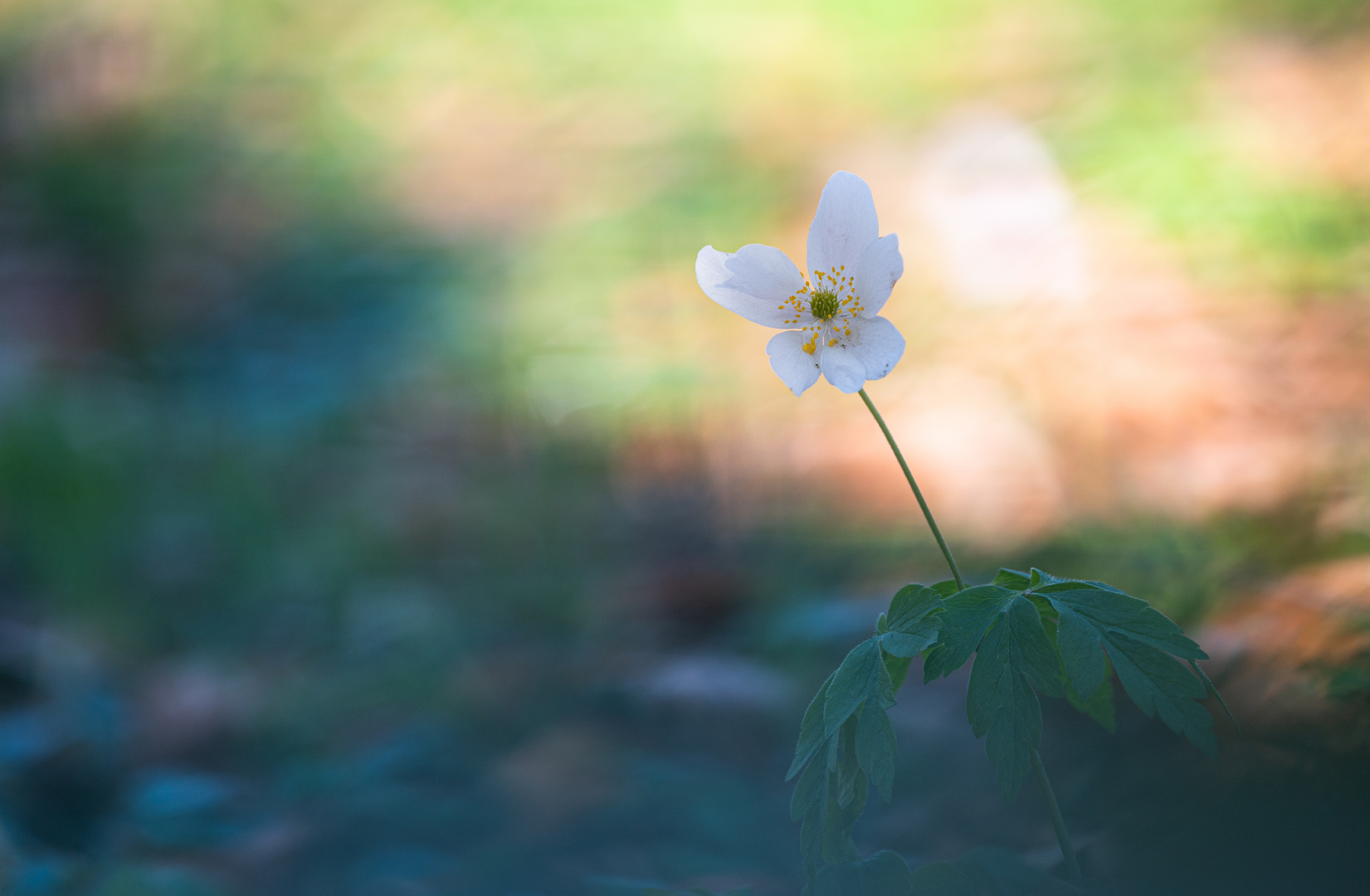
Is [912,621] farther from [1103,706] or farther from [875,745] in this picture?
[1103,706]

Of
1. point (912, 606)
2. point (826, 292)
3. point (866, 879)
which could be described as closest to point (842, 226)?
point (826, 292)

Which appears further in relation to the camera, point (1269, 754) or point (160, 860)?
point (160, 860)

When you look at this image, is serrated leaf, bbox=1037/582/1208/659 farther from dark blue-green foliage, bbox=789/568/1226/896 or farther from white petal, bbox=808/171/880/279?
white petal, bbox=808/171/880/279

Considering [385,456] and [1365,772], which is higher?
[385,456]

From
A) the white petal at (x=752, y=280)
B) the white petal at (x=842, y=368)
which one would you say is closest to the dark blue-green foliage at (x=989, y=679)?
the white petal at (x=842, y=368)

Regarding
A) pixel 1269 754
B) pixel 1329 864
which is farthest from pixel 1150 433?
pixel 1329 864

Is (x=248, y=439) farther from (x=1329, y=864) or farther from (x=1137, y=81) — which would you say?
(x=1137, y=81)
